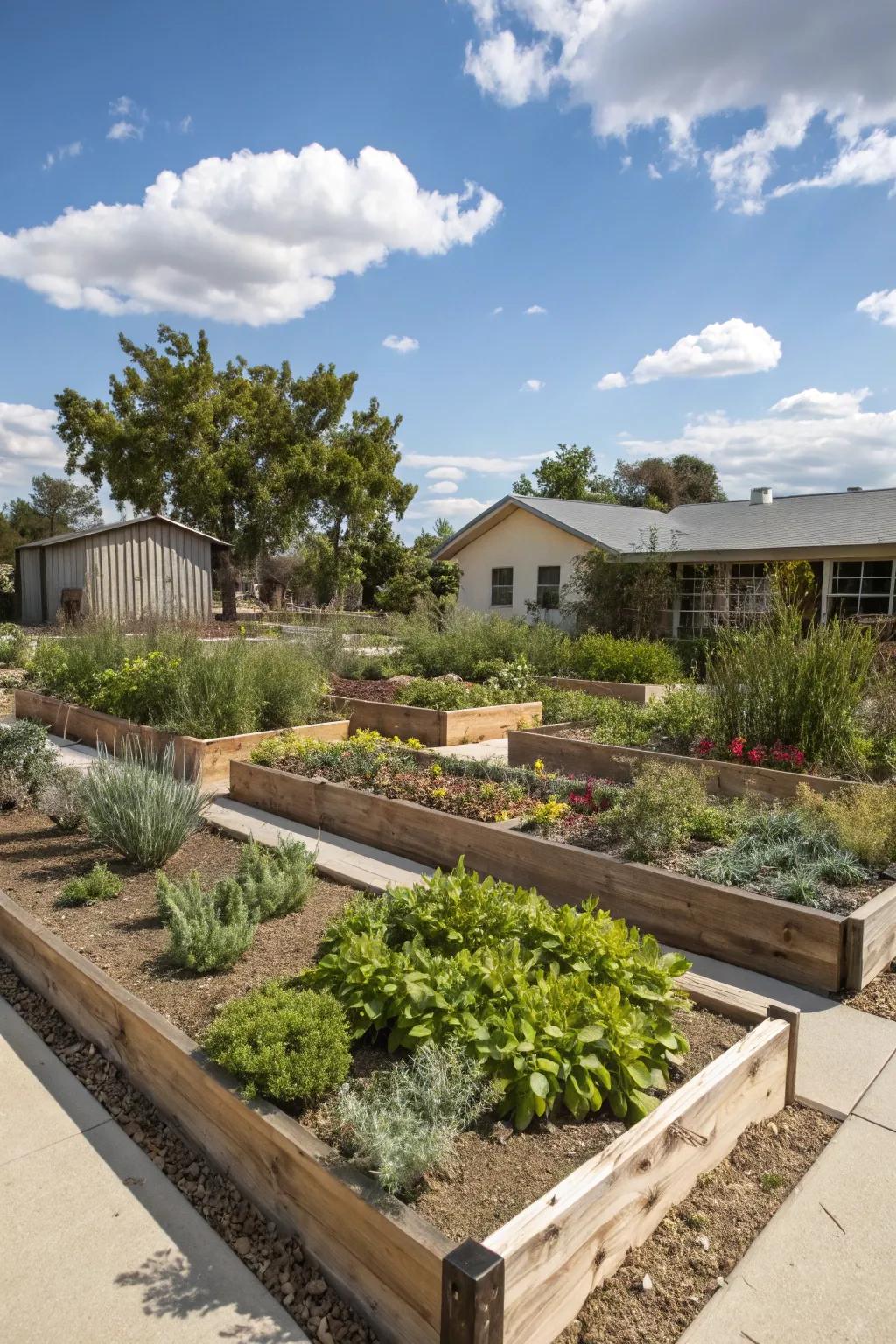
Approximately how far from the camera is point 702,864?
145 inches

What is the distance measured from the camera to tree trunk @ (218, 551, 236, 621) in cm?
2588

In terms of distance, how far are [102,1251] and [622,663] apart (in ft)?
31.0

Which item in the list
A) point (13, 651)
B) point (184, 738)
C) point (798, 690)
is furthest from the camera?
point (13, 651)

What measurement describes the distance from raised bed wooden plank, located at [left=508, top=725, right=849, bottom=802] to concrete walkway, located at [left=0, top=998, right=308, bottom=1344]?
137 inches

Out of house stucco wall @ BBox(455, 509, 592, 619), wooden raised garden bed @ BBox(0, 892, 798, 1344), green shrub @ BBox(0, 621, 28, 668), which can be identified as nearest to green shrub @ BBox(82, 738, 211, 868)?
wooden raised garden bed @ BBox(0, 892, 798, 1344)

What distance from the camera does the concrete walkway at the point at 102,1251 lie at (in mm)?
1631

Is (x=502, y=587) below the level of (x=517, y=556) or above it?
below

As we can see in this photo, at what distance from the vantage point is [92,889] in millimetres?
3574

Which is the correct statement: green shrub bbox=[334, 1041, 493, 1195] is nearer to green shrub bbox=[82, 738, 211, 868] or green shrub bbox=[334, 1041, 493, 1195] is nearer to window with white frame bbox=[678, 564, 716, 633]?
green shrub bbox=[82, 738, 211, 868]

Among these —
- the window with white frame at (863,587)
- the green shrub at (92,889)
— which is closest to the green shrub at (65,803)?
the green shrub at (92,889)

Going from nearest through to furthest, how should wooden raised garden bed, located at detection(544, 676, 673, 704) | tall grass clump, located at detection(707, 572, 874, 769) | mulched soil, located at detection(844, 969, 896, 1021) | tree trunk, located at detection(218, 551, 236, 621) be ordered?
1. mulched soil, located at detection(844, 969, 896, 1021)
2. tall grass clump, located at detection(707, 572, 874, 769)
3. wooden raised garden bed, located at detection(544, 676, 673, 704)
4. tree trunk, located at detection(218, 551, 236, 621)

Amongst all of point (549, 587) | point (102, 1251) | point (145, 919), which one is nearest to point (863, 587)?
point (549, 587)

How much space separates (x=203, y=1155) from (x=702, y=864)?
2.50 m

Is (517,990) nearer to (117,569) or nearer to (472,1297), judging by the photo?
(472,1297)
